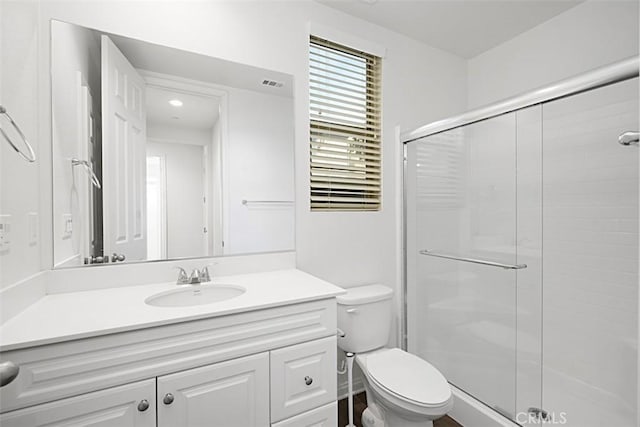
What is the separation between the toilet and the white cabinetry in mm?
285

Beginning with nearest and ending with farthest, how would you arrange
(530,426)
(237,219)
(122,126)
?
(122,126) < (530,426) < (237,219)

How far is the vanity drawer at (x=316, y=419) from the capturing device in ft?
4.03

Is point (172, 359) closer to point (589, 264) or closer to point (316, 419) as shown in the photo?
point (316, 419)

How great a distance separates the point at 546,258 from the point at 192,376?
1.91 m

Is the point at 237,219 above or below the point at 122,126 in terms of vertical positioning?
below

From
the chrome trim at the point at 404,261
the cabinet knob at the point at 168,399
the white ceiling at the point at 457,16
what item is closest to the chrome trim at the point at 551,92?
the chrome trim at the point at 404,261

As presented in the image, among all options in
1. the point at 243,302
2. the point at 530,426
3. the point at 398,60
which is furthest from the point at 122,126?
the point at 530,426

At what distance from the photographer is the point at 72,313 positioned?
1.04 m

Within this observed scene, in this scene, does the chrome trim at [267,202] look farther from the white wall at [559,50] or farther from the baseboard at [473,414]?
the white wall at [559,50]

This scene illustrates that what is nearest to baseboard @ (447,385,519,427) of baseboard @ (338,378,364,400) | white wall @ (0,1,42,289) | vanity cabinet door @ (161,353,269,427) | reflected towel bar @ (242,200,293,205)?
baseboard @ (338,378,364,400)

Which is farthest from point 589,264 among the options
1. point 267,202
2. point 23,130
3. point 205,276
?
point 23,130

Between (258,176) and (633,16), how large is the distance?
90.3 inches

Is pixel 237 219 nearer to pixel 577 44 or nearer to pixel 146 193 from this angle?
pixel 146 193

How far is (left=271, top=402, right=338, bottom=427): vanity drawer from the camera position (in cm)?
123
